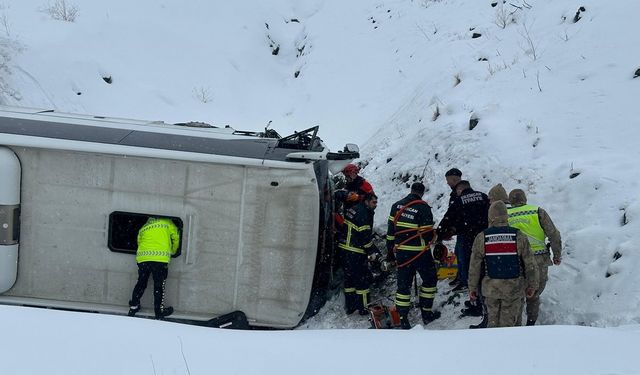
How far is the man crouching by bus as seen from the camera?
579 centimetres

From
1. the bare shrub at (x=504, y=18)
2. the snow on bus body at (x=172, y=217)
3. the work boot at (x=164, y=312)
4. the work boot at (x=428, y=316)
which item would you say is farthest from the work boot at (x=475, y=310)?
the bare shrub at (x=504, y=18)

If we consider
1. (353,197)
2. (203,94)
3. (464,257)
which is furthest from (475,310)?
(203,94)

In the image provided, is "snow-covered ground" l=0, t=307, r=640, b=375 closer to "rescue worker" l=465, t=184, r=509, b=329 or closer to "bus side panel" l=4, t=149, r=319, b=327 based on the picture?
"rescue worker" l=465, t=184, r=509, b=329

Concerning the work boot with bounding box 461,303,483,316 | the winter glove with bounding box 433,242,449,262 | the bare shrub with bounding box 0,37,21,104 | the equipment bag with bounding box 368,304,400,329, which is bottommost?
the equipment bag with bounding box 368,304,400,329

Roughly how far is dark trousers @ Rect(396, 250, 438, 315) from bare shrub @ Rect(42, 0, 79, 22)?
12.8 metres

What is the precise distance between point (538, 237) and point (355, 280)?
2.13 meters

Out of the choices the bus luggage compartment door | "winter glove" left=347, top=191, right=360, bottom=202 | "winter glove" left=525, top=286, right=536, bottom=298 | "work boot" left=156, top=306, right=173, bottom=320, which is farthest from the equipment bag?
the bus luggage compartment door

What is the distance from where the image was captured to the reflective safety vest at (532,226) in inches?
231

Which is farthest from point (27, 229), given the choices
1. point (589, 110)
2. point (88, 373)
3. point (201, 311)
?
point (589, 110)

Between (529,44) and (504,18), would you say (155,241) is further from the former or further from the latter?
(504,18)

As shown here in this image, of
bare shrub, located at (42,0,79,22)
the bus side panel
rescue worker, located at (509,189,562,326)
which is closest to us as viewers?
rescue worker, located at (509,189,562,326)

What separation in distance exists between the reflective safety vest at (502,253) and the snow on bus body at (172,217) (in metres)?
1.72

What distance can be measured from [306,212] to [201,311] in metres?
1.52

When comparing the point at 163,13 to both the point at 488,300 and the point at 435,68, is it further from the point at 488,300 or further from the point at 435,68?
the point at 488,300
